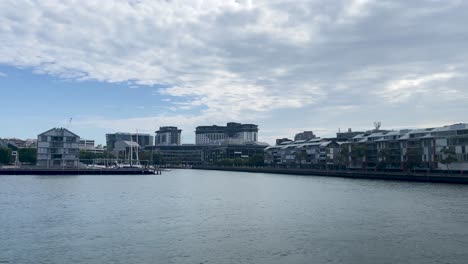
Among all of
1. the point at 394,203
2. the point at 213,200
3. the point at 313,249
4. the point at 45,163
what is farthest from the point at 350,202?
the point at 45,163

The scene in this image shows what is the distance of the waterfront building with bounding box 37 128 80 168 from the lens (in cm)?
12229

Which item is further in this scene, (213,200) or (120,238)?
(213,200)

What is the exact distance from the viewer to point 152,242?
2623 centimetres

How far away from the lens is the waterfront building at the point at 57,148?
122294 mm

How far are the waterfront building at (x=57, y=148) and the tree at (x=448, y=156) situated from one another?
9314 cm

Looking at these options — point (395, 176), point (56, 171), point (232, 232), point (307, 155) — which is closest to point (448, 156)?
point (395, 176)

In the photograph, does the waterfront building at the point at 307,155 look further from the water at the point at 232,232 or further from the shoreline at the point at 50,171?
the water at the point at 232,232

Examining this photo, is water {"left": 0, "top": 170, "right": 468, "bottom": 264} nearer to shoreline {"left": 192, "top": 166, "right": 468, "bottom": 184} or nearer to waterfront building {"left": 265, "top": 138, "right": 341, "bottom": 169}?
shoreline {"left": 192, "top": 166, "right": 468, "bottom": 184}

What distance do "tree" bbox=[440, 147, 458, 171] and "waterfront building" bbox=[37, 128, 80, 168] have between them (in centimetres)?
9314

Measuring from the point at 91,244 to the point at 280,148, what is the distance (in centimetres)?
16106

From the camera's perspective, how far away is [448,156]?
299 ft

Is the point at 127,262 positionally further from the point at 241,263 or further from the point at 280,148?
the point at 280,148

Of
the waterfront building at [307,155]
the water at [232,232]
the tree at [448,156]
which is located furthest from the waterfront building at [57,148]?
the tree at [448,156]

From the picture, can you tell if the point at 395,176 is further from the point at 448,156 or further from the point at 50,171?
the point at 50,171
